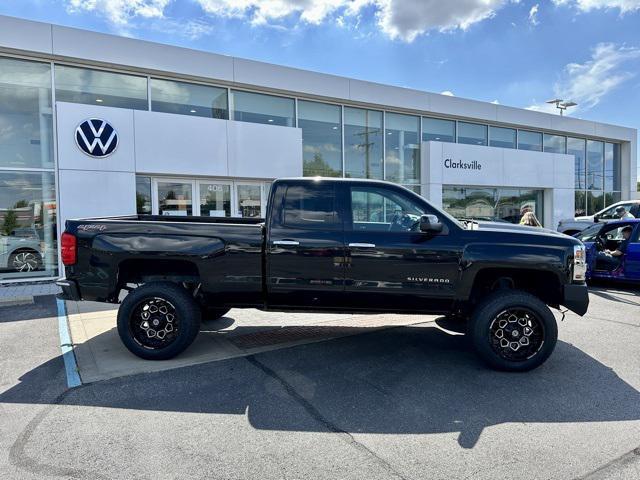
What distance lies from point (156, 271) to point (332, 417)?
2.80 m

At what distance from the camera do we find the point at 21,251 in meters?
10.3

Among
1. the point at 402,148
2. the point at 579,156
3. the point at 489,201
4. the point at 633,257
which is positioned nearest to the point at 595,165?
the point at 579,156

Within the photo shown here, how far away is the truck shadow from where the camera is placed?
3629mm

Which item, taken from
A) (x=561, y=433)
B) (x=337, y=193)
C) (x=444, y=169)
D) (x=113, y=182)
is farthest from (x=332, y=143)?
(x=561, y=433)

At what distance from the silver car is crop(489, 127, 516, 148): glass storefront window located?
16.3m

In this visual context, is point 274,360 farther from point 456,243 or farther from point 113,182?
point 113,182

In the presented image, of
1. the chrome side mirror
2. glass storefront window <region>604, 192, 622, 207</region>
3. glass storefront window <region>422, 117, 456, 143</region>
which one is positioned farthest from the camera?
glass storefront window <region>604, 192, 622, 207</region>

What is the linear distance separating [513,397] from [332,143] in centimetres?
1137

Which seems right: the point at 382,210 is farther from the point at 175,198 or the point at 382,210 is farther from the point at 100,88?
the point at 100,88

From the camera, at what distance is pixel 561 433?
11.1 ft

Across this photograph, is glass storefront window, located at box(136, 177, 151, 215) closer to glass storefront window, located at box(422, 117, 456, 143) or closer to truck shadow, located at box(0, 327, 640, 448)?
truck shadow, located at box(0, 327, 640, 448)

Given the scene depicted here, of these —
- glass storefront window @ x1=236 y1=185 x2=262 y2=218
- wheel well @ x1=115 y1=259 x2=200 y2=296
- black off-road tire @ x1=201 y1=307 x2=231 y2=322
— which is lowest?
black off-road tire @ x1=201 y1=307 x2=231 y2=322

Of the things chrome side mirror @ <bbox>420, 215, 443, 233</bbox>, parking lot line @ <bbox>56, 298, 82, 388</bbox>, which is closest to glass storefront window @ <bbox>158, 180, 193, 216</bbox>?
parking lot line @ <bbox>56, 298, 82, 388</bbox>

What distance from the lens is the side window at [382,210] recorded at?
4.96m
